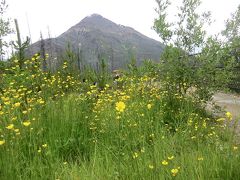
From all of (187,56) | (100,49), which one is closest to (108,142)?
(187,56)

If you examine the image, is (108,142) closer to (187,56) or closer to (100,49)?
(187,56)

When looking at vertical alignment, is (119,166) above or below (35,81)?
below

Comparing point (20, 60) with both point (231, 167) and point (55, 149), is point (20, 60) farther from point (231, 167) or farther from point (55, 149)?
point (231, 167)

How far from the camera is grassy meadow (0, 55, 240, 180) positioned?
2822 millimetres

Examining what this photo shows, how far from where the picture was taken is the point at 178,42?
6.48 m

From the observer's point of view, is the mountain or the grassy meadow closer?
the grassy meadow

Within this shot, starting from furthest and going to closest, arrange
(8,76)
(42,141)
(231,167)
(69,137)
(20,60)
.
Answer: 1. (20,60)
2. (8,76)
3. (69,137)
4. (42,141)
5. (231,167)

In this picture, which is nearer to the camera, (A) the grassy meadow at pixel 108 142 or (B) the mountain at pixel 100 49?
(A) the grassy meadow at pixel 108 142

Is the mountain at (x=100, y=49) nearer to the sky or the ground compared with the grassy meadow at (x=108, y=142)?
nearer to the sky

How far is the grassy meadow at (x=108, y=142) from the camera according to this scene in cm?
282

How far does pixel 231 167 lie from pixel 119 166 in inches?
40.0

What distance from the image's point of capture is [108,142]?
4.00 metres

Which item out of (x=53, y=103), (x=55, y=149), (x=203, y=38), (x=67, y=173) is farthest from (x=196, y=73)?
(x=67, y=173)

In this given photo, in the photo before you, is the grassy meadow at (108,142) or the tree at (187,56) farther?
the tree at (187,56)
